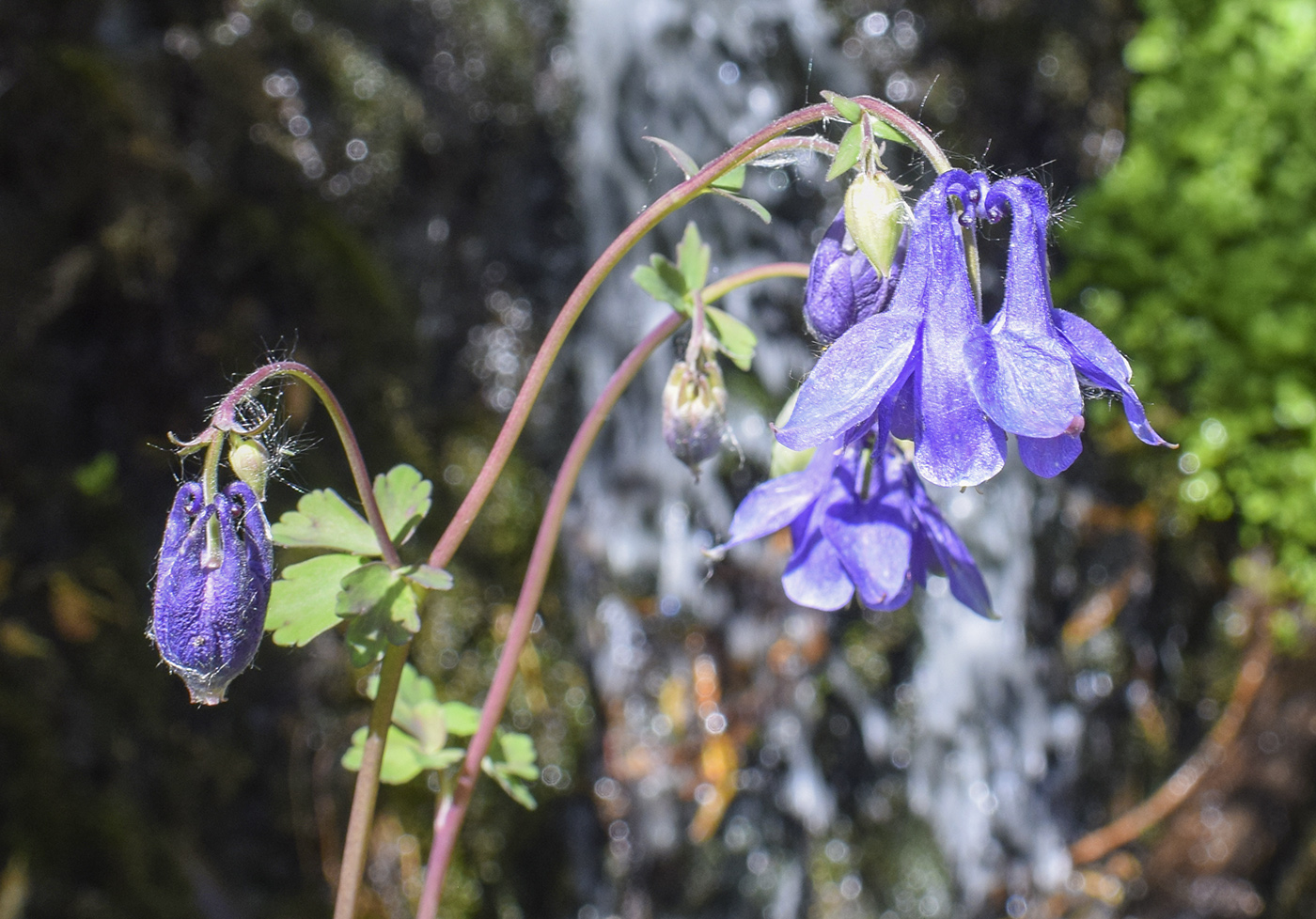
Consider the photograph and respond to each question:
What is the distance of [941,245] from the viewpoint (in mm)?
761

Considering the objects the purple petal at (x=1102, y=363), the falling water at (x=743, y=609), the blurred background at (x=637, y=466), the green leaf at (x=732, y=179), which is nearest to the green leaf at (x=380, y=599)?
the green leaf at (x=732, y=179)

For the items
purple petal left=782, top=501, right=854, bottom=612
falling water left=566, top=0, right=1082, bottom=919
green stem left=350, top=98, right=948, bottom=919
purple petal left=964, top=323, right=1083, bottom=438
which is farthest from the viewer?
falling water left=566, top=0, right=1082, bottom=919

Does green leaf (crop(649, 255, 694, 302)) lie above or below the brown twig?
above

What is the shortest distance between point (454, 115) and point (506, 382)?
2.54 feet

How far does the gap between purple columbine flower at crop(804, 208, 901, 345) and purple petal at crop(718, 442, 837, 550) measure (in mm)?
150

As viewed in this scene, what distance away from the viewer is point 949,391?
2.40ft

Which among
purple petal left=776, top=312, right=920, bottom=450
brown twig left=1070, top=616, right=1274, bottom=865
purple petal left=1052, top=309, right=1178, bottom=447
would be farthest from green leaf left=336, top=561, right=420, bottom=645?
brown twig left=1070, top=616, right=1274, bottom=865

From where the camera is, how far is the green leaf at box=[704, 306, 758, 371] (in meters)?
1.05

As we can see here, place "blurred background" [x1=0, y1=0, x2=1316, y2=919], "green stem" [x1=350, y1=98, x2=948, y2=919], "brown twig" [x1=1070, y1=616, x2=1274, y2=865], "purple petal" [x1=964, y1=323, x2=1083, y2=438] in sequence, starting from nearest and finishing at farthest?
"purple petal" [x1=964, y1=323, x2=1083, y2=438]
"green stem" [x1=350, y1=98, x2=948, y2=919]
"blurred background" [x1=0, y1=0, x2=1316, y2=919]
"brown twig" [x1=1070, y1=616, x2=1274, y2=865]

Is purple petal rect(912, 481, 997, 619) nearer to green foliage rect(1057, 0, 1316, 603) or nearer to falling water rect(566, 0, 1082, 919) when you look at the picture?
falling water rect(566, 0, 1082, 919)

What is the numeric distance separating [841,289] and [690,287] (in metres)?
0.23

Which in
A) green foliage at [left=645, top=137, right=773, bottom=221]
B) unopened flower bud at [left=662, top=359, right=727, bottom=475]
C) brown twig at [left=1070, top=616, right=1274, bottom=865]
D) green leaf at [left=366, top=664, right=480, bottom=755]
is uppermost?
→ green foliage at [left=645, top=137, right=773, bottom=221]

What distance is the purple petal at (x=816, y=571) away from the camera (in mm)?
924

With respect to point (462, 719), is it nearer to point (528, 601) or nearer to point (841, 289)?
point (528, 601)
